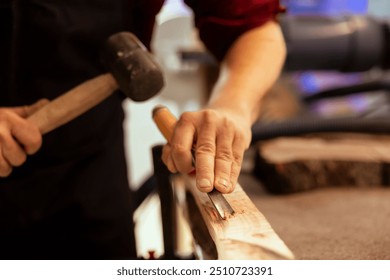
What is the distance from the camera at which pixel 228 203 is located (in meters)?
0.60

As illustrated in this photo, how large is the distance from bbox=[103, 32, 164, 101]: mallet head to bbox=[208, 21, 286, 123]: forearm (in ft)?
0.34

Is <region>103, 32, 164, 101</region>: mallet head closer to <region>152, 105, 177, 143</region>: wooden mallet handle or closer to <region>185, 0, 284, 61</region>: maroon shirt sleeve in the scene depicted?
<region>152, 105, 177, 143</region>: wooden mallet handle

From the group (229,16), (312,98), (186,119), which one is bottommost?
(312,98)

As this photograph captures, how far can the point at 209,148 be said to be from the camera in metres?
0.65

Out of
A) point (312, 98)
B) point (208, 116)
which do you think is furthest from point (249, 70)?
point (312, 98)

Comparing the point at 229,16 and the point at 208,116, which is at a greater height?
the point at 229,16

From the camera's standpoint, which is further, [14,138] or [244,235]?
[14,138]

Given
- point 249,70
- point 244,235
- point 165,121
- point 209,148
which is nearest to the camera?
point 244,235

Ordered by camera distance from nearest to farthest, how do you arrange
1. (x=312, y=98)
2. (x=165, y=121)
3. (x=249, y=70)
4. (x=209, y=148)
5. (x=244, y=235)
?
(x=244, y=235)
(x=209, y=148)
(x=165, y=121)
(x=249, y=70)
(x=312, y=98)

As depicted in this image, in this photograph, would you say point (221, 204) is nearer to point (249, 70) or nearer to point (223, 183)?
point (223, 183)

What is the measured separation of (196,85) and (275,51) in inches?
66.3

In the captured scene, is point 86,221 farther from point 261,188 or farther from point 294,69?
point 294,69

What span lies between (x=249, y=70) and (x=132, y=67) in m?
0.21
